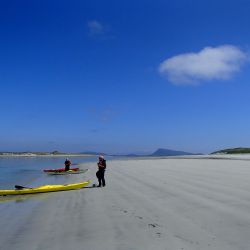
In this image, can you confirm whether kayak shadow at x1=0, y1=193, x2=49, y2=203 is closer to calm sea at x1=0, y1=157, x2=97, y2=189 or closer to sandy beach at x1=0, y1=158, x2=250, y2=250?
sandy beach at x1=0, y1=158, x2=250, y2=250

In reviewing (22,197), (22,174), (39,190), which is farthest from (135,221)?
(22,174)

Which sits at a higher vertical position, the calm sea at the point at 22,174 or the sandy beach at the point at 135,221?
the calm sea at the point at 22,174

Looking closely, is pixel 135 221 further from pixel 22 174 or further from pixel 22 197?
pixel 22 174

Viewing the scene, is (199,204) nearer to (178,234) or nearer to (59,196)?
(178,234)

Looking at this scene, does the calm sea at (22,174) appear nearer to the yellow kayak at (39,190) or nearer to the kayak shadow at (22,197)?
the yellow kayak at (39,190)

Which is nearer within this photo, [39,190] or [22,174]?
[39,190]

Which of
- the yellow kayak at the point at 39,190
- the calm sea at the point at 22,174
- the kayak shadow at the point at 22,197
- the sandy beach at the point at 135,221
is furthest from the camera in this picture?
the calm sea at the point at 22,174

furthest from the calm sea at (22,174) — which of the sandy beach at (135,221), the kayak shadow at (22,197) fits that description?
the sandy beach at (135,221)

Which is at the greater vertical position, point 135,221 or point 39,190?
point 39,190

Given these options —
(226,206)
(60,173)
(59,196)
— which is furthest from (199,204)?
(60,173)

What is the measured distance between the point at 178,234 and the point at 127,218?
2.45 m

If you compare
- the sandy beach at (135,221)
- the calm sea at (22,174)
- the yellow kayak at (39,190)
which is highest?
the calm sea at (22,174)

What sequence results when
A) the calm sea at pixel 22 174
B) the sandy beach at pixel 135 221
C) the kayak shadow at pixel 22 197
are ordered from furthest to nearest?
the calm sea at pixel 22 174
the kayak shadow at pixel 22 197
the sandy beach at pixel 135 221

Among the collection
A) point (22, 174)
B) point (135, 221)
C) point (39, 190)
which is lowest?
point (135, 221)
